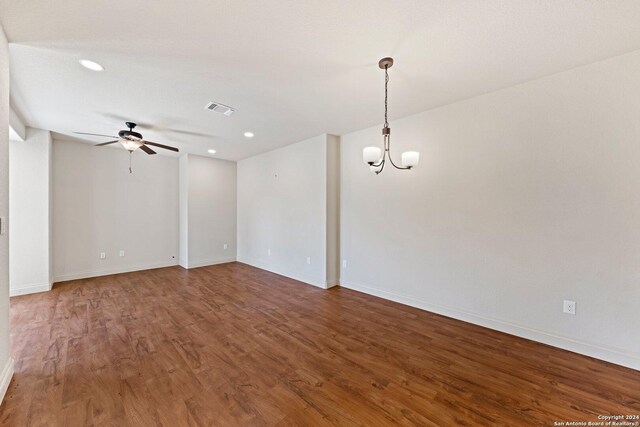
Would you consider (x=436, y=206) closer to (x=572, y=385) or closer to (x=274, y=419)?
(x=572, y=385)

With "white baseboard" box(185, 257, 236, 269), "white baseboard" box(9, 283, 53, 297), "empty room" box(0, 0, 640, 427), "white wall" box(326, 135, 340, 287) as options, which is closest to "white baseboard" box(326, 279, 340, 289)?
"white wall" box(326, 135, 340, 287)

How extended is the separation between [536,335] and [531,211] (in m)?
1.30

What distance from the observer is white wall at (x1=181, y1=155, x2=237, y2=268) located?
Answer: 5.97 metres

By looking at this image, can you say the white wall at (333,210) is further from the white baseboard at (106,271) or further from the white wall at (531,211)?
the white baseboard at (106,271)

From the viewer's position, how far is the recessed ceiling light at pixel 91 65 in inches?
89.0

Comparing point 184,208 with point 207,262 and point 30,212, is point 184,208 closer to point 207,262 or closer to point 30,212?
point 207,262

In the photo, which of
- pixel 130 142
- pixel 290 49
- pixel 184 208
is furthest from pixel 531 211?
pixel 184 208

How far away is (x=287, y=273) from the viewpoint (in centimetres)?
523

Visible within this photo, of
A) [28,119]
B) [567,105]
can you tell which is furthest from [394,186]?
[28,119]

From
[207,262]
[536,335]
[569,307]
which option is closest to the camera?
[569,307]

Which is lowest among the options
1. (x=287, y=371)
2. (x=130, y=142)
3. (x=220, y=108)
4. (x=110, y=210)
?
(x=287, y=371)

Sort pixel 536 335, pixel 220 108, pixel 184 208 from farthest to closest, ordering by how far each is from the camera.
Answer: pixel 184 208, pixel 220 108, pixel 536 335

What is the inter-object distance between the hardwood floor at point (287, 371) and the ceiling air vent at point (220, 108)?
2.72 metres

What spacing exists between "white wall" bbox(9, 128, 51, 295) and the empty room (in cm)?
3
